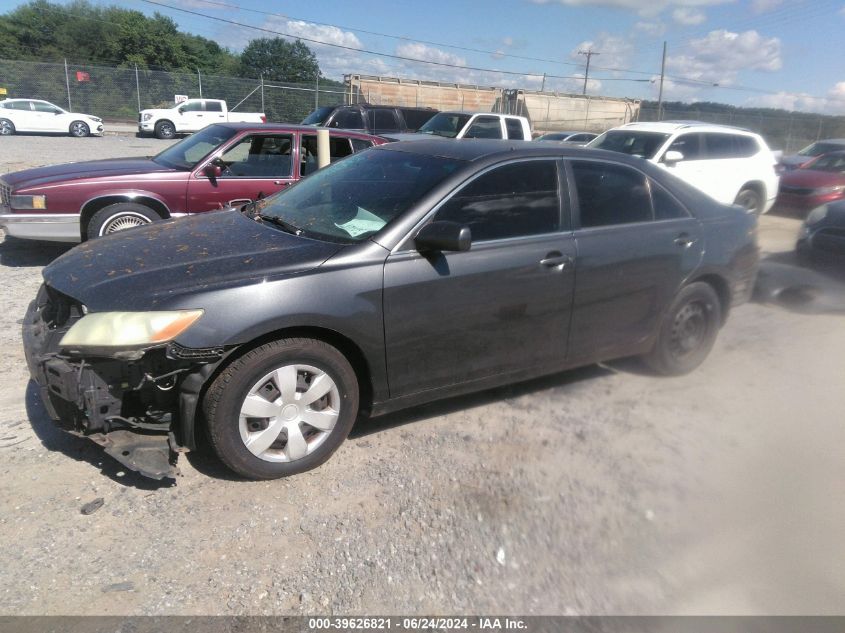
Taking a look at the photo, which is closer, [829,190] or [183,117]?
[829,190]

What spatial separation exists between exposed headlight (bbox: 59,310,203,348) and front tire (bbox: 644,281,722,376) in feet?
10.5

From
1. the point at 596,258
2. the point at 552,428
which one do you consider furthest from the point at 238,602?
the point at 596,258

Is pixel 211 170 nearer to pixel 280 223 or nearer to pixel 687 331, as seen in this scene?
pixel 280 223

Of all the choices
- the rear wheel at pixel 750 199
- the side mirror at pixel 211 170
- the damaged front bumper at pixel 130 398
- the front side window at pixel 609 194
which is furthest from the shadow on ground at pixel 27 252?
the rear wheel at pixel 750 199

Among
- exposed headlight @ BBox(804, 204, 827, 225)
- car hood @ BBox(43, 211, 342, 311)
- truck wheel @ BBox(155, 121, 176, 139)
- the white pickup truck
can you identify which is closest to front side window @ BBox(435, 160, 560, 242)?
car hood @ BBox(43, 211, 342, 311)

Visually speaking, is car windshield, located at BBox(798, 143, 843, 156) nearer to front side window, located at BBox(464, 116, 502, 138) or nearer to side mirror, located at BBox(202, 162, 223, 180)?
front side window, located at BBox(464, 116, 502, 138)

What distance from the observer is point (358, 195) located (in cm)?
382

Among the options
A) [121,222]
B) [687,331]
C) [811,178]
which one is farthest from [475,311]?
[811,178]

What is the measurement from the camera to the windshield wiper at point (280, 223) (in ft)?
11.9

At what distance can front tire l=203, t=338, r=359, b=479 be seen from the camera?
9.80 ft

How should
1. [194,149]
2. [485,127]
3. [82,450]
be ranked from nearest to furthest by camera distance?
[82,450] → [194,149] → [485,127]

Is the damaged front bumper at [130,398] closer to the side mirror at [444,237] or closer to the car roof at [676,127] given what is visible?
the side mirror at [444,237]

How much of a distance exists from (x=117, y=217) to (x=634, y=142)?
8.34 m

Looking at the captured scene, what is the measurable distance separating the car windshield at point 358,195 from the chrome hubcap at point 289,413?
0.79 m
